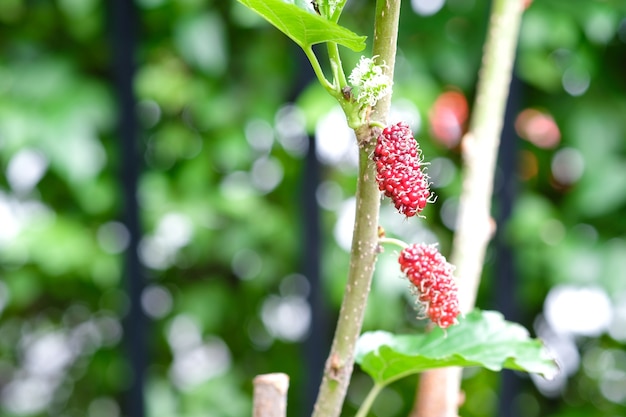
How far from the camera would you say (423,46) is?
97 cm

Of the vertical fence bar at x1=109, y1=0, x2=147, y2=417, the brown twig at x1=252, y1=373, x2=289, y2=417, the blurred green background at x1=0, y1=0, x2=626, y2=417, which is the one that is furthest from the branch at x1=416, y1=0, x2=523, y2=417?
the vertical fence bar at x1=109, y1=0, x2=147, y2=417

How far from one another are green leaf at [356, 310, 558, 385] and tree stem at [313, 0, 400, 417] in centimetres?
6

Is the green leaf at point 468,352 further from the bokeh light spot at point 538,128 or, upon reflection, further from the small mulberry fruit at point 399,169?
the bokeh light spot at point 538,128

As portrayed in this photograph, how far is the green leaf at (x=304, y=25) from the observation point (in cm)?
25

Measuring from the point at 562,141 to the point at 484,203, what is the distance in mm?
611

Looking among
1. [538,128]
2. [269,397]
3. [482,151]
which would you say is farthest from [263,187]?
[269,397]

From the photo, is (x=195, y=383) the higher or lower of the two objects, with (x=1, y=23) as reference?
lower

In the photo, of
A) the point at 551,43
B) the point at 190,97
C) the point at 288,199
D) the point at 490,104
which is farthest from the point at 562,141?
the point at 490,104

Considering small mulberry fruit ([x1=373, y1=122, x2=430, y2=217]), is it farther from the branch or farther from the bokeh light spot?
the bokeh light spot

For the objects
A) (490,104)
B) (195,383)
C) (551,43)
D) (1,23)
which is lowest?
(195,383)

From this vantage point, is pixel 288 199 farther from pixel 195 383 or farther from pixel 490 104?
pixel 490 104

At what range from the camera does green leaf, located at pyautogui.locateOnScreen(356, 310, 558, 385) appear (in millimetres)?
326

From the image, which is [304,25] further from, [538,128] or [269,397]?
[538,128]

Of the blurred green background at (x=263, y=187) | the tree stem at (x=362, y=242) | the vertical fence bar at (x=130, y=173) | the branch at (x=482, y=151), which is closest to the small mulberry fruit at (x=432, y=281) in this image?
the tree stem at (x=362, y=242)
